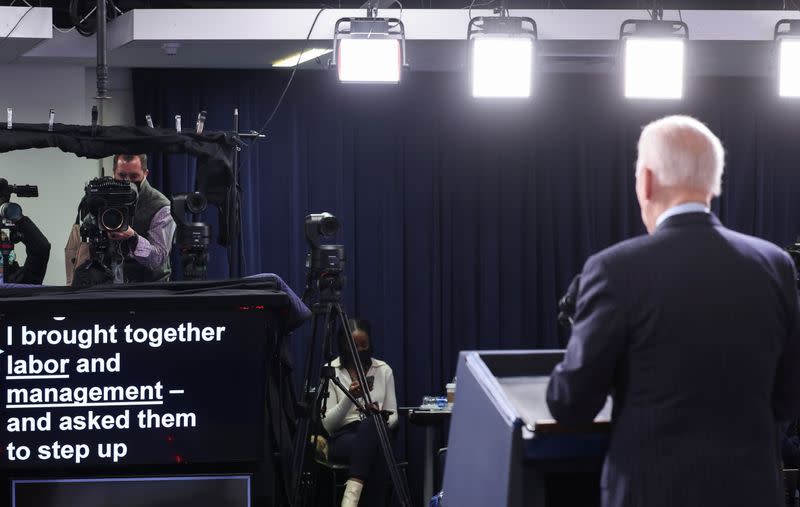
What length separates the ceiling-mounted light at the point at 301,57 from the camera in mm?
5977

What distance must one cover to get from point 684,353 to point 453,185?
17.1ft

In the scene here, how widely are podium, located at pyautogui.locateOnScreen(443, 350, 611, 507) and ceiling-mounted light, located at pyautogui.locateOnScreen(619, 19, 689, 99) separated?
311cm

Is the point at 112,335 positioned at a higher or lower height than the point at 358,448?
higher

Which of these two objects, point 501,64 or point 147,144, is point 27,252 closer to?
point 147,144

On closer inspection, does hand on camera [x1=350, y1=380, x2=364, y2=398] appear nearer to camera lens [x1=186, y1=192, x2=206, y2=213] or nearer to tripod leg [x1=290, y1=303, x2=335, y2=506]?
tripod leg [x1=290, y1=303, x2=335, y2=506]

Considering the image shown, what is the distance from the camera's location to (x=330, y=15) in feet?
18.4

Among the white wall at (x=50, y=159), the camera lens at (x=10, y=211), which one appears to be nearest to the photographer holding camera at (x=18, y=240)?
the camera lens at (x=10, y=211)

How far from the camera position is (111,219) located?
13.5 ft

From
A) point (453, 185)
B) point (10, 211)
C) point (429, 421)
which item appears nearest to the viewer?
point (10, 211)

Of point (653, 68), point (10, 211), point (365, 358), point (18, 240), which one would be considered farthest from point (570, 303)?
point (365, 358)

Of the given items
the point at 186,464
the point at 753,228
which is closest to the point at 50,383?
the point at 186,464

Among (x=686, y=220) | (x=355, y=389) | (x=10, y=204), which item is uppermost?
(x=686, y=220)

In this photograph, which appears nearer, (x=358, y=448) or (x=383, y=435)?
(x=383, y=435)

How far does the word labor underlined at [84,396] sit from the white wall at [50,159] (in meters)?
3.23
